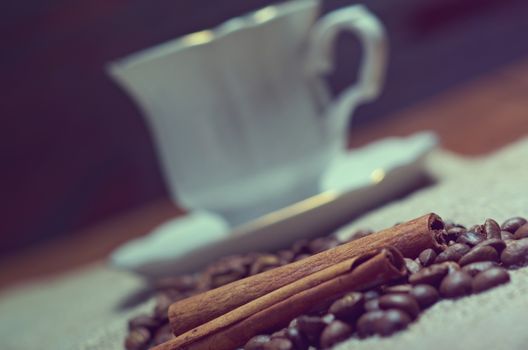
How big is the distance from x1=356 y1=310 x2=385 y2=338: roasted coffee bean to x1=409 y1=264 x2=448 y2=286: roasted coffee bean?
4 cm

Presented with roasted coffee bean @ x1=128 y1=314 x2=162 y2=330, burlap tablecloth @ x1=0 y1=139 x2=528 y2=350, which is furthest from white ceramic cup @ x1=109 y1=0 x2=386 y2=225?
roasted coffee bean @ x1=128 y1=314 x2=162 y2=330

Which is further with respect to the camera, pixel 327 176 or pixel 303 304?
pixel 327 176

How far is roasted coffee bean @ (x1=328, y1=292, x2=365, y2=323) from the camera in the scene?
0.52 meters

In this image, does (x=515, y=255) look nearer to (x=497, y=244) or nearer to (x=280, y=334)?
(x=497, y=244)

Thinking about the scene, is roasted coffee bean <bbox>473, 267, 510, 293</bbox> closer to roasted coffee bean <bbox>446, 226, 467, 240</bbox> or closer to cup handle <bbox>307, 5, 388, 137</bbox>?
roasted coffee bean <bbox>446, 226, 467, 240</bbox>

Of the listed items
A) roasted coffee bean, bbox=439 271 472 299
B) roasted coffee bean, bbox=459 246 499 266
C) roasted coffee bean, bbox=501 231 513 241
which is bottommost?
roasted coffee bean, bbox=439 271 472 299

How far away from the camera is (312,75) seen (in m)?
0.92

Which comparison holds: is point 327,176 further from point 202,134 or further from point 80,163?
point 80,163

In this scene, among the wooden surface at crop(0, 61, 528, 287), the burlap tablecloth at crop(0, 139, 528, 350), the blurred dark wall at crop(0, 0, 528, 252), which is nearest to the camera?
the burlap tablecloth at crop(0, 139, 528, 350)

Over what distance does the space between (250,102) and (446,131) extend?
0.47m

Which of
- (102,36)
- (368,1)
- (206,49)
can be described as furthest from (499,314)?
(102,36)

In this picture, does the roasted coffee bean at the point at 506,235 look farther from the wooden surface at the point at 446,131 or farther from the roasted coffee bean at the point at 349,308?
the wooden surface at the point at 446,131

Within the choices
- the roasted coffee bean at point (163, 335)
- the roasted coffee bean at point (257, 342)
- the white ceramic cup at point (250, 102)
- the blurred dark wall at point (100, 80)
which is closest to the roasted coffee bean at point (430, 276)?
the roasted coffee bean at point (257, 342)

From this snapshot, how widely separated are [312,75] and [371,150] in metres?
0.18
